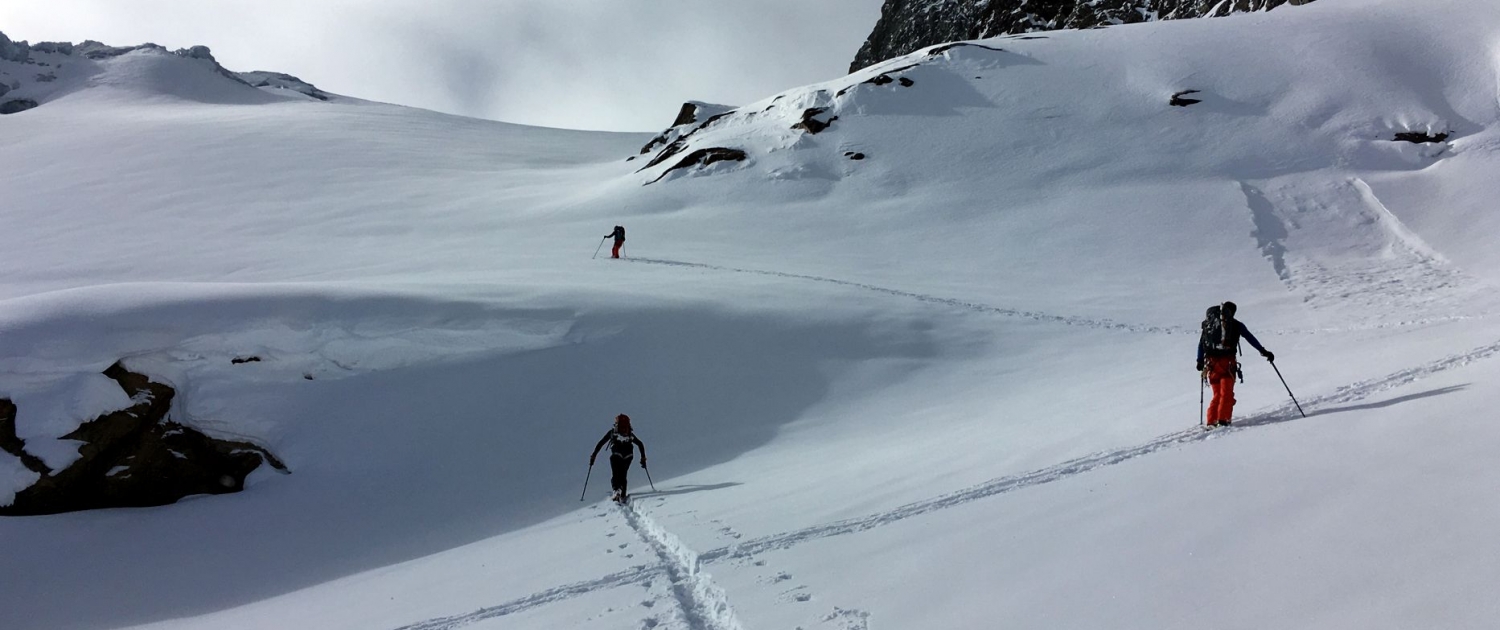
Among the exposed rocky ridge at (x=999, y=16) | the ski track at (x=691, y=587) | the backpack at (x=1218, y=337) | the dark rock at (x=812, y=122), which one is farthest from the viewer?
the exposed rocky ridge at (x=999, y=16)

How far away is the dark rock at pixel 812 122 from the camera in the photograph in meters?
33.5

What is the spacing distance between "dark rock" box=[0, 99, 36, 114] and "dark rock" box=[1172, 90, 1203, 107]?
92577mm

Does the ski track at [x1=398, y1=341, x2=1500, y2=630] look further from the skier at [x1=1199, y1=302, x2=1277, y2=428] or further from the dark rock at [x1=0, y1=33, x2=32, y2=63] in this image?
the dark rock at [x1=0, y1=33, x2=32, y2=63]

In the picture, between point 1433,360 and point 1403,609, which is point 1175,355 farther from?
point 1403,609

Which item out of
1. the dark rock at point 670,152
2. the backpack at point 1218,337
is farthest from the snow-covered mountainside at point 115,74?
the backpack at point 1218,337

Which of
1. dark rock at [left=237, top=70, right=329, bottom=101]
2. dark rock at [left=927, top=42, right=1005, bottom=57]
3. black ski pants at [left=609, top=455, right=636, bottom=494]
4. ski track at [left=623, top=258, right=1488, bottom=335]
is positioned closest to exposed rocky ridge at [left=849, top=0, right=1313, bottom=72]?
dark rock at [left=927, top=42, right=1005, bottom=57]

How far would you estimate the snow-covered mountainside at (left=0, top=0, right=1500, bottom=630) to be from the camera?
17.6ft

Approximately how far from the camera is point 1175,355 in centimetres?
1336

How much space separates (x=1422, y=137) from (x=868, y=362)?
22690 mm

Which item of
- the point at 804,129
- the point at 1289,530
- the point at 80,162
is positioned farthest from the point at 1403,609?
the point at 80,162

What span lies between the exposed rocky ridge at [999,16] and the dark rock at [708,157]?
39336 mm

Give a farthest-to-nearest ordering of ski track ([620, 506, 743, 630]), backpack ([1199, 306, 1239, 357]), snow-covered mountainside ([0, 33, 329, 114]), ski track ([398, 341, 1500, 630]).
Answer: snow-covered mountainside ([0, 33, 329, 114])
backpack ([1199, 306, 1239, 357])
ski track ([398, 341, 1500, 630])
ski track ([620, 506, 743, 630])

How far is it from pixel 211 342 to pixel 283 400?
1.74m

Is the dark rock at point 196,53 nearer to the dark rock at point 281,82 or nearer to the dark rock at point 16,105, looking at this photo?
the dark rock at point 281,82
